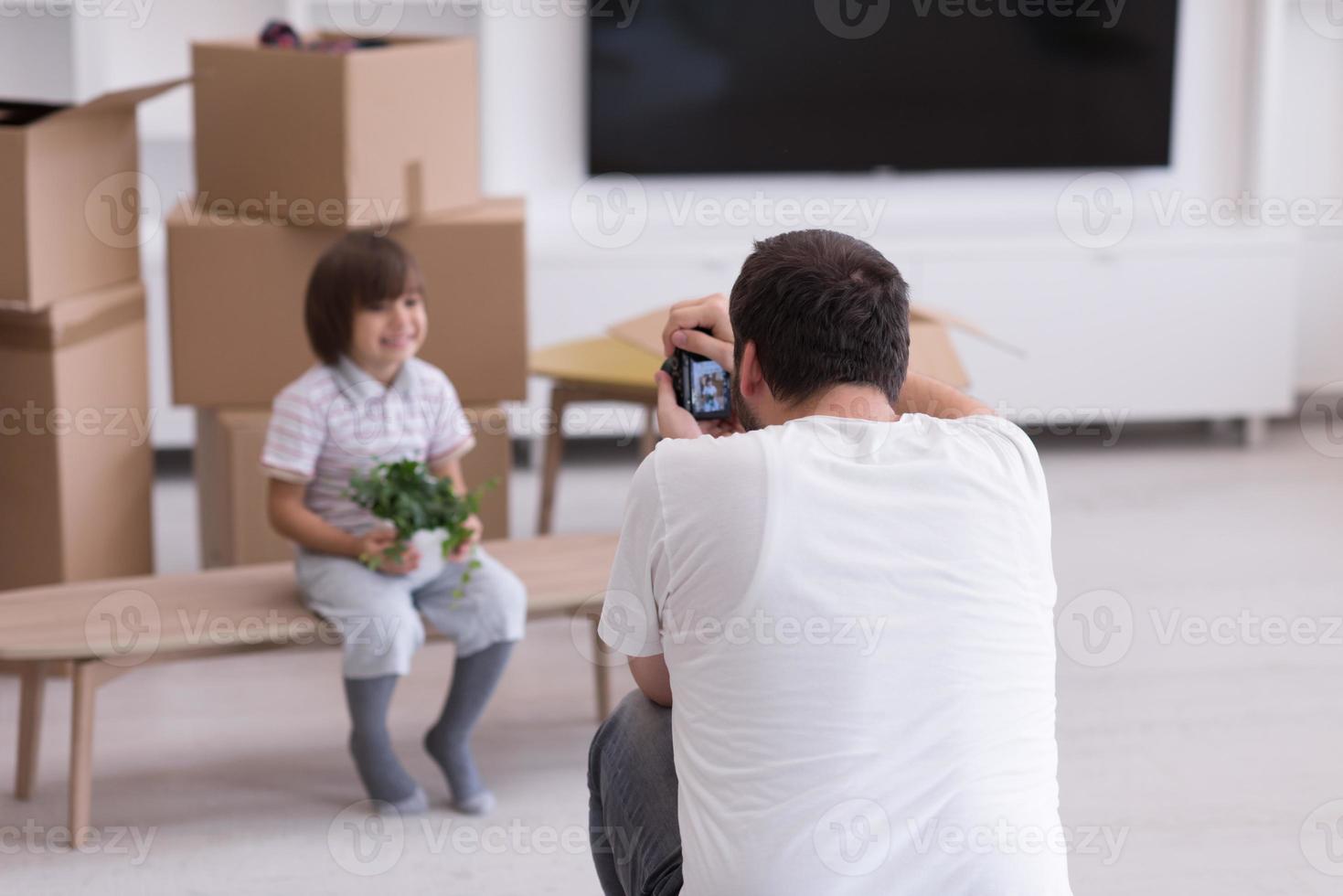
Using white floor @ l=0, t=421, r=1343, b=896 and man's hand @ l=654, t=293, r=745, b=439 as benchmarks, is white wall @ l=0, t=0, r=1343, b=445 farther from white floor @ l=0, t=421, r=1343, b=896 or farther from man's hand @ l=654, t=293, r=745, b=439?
man's hand @ l=654, t=293, r=745, b=439

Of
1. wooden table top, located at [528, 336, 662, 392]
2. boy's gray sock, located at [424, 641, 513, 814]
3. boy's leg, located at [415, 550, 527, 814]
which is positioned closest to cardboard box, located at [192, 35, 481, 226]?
wooden table top, located at [528, 336, 662, 392]

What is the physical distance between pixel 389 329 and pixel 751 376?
1.15 metres

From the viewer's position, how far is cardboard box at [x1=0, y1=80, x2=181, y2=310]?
269cm

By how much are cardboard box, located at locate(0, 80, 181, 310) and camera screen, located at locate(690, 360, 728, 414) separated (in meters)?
1.53

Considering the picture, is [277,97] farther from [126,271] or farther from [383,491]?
[383,491]

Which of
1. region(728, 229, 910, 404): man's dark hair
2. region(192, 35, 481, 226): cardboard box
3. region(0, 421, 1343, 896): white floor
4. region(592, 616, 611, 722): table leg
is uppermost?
region(192, 35, 481, 226): cardboard box

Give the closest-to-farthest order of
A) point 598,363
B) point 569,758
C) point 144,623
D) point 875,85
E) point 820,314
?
point 820,314 < point 144,623 < point 569,758 < point 598,363 < point 875,85

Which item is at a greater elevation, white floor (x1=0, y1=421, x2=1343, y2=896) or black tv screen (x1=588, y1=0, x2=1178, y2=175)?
black tv screen (x1=588, y1=0, x2=1178, y2=175)

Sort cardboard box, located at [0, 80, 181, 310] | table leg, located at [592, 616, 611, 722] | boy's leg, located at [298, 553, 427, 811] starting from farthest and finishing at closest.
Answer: table leg, located at [592, 616, 611, 722] → cardboard box, located at [0, 80, 181, 310] → boy's leg, located at [298, 553, 427, 811]

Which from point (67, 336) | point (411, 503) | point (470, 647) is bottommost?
point (470, 647)

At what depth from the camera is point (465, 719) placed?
247cm

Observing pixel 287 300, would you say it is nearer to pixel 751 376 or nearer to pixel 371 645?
pixel 371 645

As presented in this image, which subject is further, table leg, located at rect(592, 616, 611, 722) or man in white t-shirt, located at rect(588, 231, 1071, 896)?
table leg, located at rect(592, 616, 611, 722)

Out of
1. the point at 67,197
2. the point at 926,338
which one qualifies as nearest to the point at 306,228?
the point at 67,197
